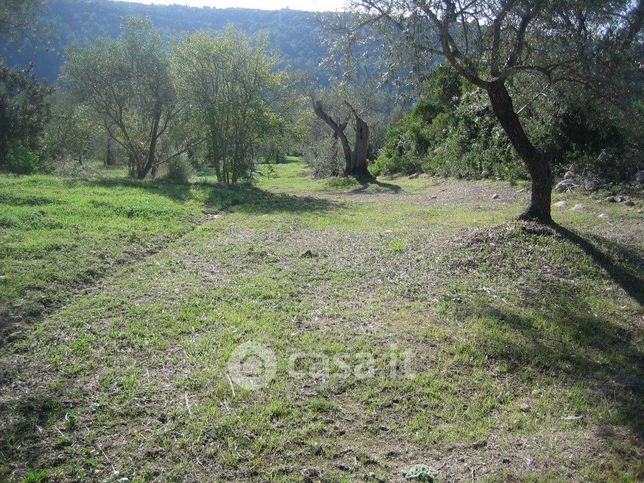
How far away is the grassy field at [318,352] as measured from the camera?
394 centimetres

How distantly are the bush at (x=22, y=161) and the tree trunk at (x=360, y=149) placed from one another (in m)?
16.2

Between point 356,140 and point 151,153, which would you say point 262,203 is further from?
point 356,140

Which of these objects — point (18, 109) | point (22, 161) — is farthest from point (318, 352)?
point (18, 109)

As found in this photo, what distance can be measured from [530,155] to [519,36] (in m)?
2.33

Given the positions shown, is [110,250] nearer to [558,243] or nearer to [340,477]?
[340,477]

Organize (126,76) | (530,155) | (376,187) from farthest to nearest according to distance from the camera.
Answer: (376,187) < (126,76) < (530,155)

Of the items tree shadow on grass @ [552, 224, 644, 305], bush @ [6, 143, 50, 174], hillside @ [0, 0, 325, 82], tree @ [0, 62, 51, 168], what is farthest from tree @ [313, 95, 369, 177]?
hillside @ [0, 0, 325, 82]

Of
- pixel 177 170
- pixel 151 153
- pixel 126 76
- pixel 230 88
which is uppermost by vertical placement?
pixel 126 76

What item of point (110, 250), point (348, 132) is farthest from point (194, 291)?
point (348, 132)

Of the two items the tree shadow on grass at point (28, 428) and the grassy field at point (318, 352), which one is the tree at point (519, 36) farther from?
the tree shadow on grass at point (28, 428)

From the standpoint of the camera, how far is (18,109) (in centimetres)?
2273

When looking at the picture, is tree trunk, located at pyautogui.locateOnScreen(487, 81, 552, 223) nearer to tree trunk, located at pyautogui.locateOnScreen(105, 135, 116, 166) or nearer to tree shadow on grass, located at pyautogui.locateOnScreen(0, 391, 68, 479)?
tree shadow on grass, located at pyautogui.locateOnScreen(0, 391, 68, 479)

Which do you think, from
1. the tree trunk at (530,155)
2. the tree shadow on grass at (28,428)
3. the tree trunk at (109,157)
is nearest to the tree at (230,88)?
the tree trunk at (530,155)

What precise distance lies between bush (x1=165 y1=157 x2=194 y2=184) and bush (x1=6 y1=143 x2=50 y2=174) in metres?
5.92
